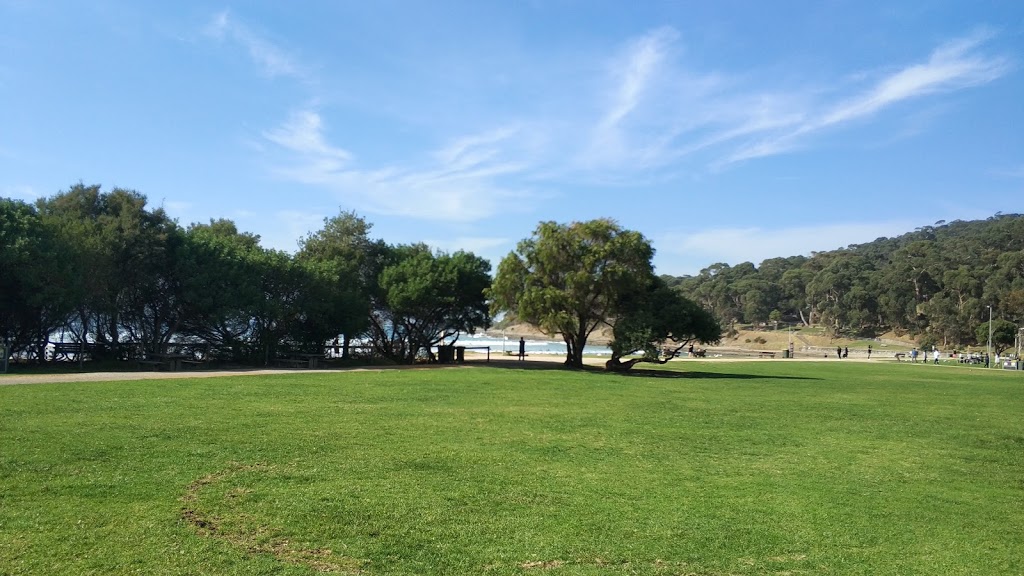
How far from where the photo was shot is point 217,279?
1074 inches

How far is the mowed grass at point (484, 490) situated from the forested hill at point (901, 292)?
80590mm

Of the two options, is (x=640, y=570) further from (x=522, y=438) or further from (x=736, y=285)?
(x=736, y=285)

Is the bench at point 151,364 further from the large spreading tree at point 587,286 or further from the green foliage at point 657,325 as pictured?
the green foliage at point 657,325

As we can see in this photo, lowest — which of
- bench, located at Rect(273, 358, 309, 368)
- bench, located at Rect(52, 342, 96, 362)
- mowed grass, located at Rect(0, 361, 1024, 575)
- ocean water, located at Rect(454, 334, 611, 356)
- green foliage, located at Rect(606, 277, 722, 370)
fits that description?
ocean water, located at Rect(454, 334, 611, 356)

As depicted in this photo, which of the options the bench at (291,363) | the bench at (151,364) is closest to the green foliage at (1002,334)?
the bench at (291,363)

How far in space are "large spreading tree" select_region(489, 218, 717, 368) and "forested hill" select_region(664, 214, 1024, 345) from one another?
6505cm

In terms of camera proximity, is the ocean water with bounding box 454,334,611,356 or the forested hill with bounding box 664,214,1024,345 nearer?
the ocean water with bounding box 454,334,611,356

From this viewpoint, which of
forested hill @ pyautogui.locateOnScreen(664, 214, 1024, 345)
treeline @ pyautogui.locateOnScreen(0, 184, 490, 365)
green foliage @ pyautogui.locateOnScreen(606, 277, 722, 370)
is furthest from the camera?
forested hill @ pyautogui.locateOnScreen(664, 214, 1024, 345)

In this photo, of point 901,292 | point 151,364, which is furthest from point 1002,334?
point 151,364

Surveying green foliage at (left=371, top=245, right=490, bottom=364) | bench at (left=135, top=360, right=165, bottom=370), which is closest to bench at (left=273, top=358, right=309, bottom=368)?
bench at (left=135, top=360, right=165, bottom=370)

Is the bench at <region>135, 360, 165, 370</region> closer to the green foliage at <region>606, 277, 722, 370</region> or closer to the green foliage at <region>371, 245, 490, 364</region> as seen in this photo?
the green foliage at <region>371, 245, 490, 364</region>

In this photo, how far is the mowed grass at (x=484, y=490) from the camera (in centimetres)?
570

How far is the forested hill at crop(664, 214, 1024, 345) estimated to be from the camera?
3799 inches

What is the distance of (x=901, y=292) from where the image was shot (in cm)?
11056
